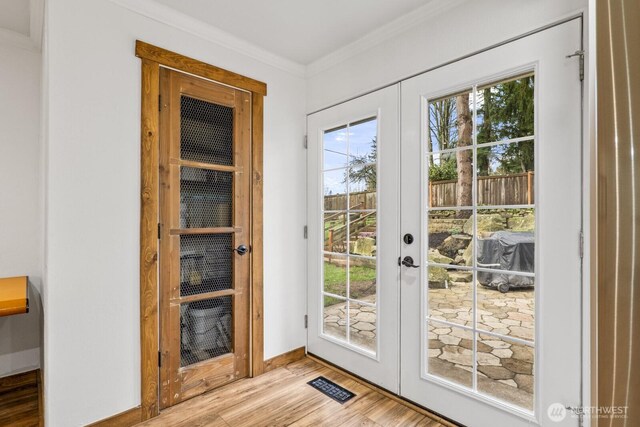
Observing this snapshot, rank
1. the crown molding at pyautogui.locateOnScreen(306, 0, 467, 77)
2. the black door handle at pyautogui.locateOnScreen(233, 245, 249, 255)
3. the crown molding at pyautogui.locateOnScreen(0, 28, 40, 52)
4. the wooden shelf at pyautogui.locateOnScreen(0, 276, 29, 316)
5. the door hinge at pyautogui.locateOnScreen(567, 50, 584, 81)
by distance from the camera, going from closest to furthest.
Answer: the door hinge at pyautogui.locateOnScreen(567, 50, 584, 81) < the wooden shelf at pyautogui.locateOnScreen(0, 276, 29, 316) < the crown molding at pyautogui.locateOnScreen(306, 0, 467, 77) < the crown molding at pyautogui.locateOnScreen(0, 28, 40, 52) < the black door handle at pyautogui.locateOnScreen(233, 245, 249, 255)

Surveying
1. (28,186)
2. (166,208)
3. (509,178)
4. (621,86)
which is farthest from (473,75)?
(28,186)

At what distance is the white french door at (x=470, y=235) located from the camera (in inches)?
57.9

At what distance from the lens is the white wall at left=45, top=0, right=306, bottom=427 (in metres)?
1.63

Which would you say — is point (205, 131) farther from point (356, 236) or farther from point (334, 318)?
point (334, 318)

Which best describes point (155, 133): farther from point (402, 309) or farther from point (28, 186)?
point (402, 309)

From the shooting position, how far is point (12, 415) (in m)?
1.93

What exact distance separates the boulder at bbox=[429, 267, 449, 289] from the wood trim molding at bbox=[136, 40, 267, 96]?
6.02 ft

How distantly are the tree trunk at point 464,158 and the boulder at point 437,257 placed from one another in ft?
0.85

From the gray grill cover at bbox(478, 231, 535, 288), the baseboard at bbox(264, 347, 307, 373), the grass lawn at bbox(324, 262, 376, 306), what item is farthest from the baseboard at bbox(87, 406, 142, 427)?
the gray grill cover at bbox(478, 231, 535, 288)

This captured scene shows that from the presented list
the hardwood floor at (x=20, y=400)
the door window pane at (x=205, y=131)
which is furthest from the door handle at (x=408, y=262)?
the hardwood floor at (x=20, y=400)

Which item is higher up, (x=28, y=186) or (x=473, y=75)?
(x=473, y=75)

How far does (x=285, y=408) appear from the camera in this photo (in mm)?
2010

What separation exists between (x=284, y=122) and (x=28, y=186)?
80.1 inches

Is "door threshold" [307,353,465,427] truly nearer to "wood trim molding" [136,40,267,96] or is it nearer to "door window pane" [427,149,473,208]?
"door window pane" [427,149,473,208]
